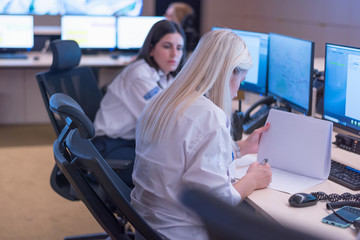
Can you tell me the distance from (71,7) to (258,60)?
3.88 meters

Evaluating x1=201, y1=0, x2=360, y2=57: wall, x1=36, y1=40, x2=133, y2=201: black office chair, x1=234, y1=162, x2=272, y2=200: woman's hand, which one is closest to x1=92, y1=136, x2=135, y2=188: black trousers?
x1=36, y1=40, x2=133, y2=201: black office chair

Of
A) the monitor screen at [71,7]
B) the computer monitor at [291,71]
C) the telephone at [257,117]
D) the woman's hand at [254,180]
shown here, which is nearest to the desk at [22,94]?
the monitor screen at [71,7]

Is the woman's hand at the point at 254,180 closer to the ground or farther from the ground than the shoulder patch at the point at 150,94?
closer to the ground

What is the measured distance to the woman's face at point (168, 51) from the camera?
9.66 feet

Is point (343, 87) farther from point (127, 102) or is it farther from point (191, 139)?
point (127, 102)

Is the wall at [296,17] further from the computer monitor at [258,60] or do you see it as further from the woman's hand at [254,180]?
the woman's hand at [254,180]

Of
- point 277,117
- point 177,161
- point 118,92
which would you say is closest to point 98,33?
point 118,92

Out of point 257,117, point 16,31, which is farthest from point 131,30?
point 257,117

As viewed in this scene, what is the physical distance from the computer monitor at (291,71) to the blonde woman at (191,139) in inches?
30.3

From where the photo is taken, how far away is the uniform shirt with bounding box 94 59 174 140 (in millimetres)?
2855

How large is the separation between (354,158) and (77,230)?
5.55 feet

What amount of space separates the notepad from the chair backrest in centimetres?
106

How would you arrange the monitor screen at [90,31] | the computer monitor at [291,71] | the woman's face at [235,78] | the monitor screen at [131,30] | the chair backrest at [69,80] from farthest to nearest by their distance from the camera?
the monitor screen at [131,30], the monitor screen at [90,31], the chair backrest at [69,80], the computer monitor at [291,71], the woman's face at [235,78]

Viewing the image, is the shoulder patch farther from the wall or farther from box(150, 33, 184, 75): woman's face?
the wall
